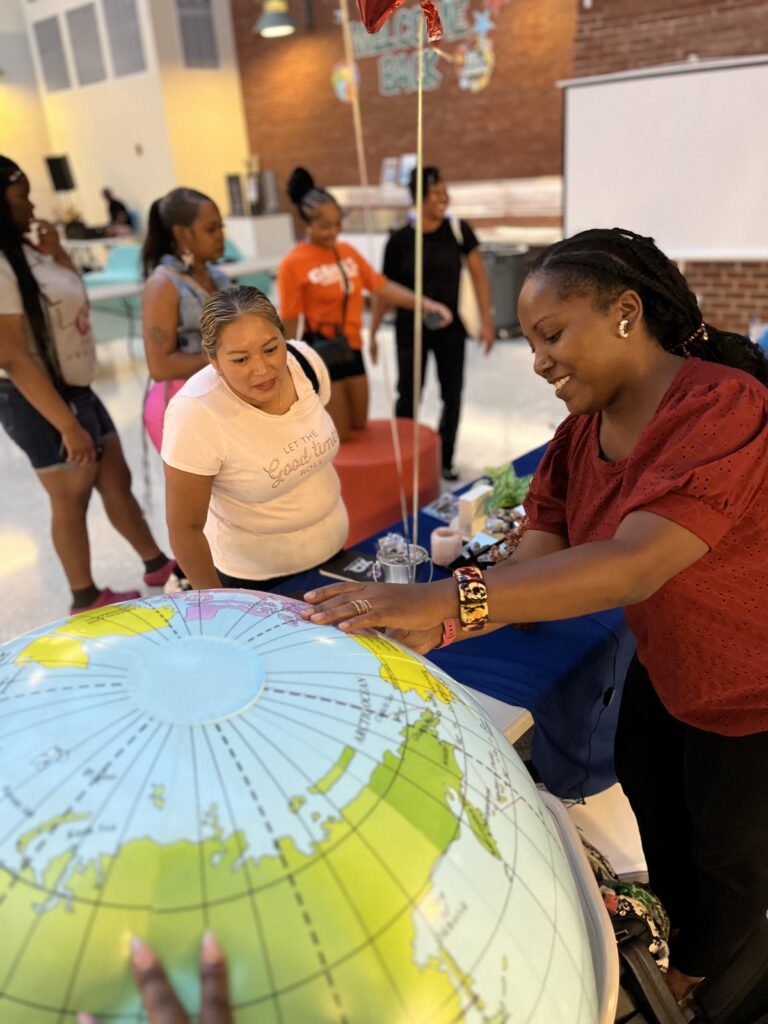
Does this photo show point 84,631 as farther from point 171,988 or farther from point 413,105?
point 413,105

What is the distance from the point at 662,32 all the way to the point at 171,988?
6727mm

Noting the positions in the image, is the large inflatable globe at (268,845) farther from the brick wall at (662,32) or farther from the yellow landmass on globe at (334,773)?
the brick wall at (662,32)

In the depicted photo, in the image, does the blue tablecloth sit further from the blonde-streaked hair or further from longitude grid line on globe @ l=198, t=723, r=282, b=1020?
longitude grid line on globe @ l=198, t=723, r=282, b=1020

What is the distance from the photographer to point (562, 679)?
1.52 metres

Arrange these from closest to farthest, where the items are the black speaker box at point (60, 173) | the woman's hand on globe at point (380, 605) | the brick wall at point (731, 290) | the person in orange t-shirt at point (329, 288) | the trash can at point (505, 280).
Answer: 1. the woman's hand on globe at point (380, 605)
2. the person in orange t-shirt at point (329, 288)
3. the brick wall at point (731, 290)
4. the trash can at point (505, 280)
5. the black speaker box at point (60, 173)

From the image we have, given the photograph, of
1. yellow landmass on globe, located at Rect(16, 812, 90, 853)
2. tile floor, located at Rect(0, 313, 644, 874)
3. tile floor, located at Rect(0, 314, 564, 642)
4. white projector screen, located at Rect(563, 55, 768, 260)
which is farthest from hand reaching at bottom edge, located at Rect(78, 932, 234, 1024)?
white projector screen, located at Rect(563, 55, 768, 260)

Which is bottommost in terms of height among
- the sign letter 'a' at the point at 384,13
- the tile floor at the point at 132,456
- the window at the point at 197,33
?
the tile floor at the point at 132,456

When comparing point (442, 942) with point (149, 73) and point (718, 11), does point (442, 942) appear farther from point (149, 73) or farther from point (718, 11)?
point (149, 73)

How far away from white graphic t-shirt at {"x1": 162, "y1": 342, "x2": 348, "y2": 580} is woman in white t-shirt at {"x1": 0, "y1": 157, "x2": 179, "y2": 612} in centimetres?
101

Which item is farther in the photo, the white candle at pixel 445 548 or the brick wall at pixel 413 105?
the brick wall at pixel 413 105

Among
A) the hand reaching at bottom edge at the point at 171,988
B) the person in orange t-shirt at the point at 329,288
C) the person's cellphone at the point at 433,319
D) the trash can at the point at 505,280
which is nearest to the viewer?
the hand reaching at bottom edge at the point at 171,988

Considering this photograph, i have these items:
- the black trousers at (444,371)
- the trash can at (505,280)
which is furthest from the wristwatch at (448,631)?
the trash can at (505,280)

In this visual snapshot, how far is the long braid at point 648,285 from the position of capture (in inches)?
38.5

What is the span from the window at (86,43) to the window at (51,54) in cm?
37
